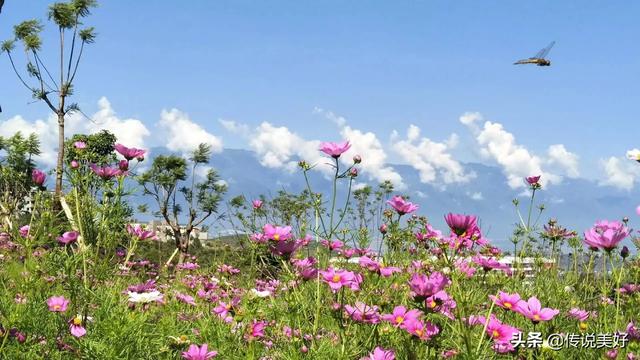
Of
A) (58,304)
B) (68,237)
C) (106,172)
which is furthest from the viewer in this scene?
(106,172)

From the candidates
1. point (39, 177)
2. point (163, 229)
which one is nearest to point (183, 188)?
point (163, 229)

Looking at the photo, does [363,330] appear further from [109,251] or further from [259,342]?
[109,251]

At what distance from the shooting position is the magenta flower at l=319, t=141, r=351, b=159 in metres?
3.08

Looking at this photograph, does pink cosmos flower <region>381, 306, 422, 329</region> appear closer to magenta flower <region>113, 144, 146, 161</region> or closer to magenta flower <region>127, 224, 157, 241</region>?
magenta flower <region>127, 224, 157, 241</region>

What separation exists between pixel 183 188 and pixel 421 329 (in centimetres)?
2019

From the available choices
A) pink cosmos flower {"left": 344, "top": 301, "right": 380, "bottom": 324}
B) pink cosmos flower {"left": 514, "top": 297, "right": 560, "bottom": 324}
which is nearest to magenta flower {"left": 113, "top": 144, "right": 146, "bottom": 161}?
pink cosmos flower {"left": 344, "top": 301, "right": 380, "bottom": 324}

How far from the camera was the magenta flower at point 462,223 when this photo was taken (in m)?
2.33

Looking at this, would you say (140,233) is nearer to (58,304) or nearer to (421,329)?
(58,304)

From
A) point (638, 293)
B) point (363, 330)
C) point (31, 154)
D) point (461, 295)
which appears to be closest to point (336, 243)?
point (363, 330)

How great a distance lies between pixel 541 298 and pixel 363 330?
6.36ft

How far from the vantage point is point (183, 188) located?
71.8 feet

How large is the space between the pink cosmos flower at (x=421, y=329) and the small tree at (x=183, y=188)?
1778cm

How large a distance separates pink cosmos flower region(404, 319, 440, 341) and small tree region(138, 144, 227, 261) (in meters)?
17.8

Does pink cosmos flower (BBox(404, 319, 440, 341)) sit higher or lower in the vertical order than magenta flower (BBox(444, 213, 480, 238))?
lower
